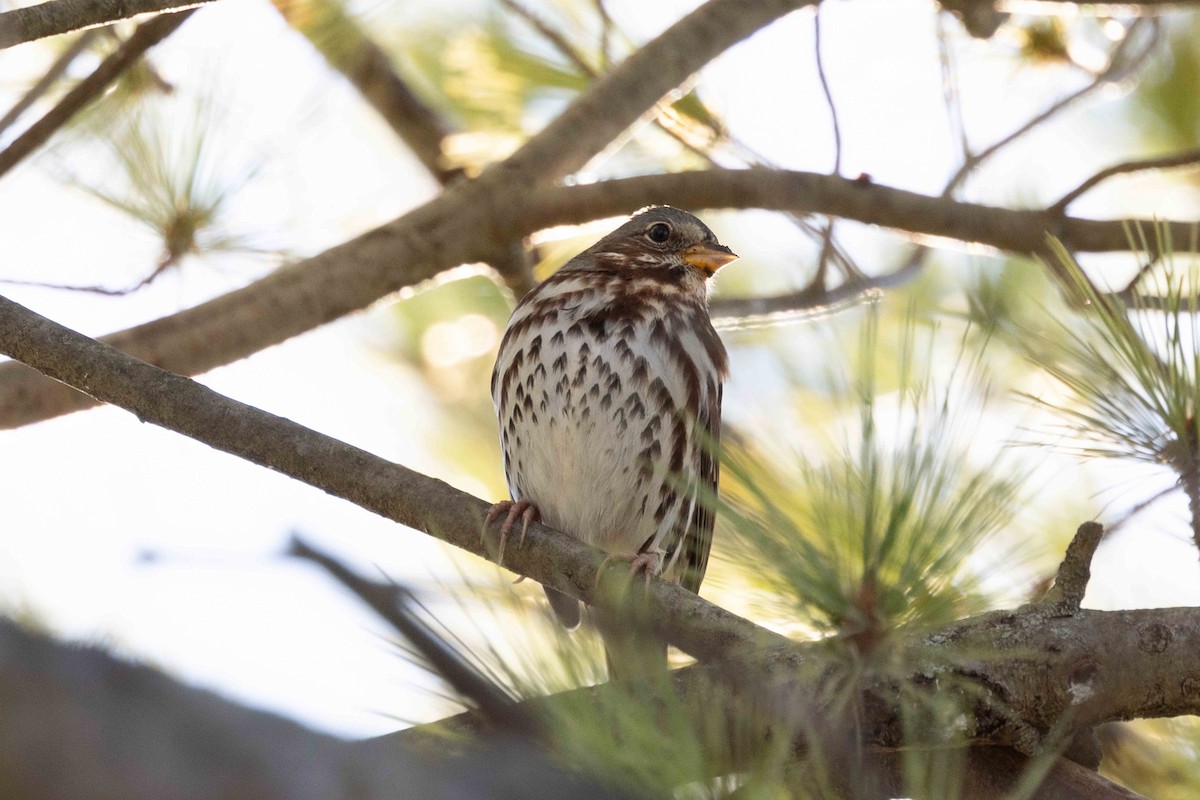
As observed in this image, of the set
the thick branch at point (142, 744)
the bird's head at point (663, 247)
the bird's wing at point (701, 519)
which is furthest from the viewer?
the bird's head at point (663, 247)

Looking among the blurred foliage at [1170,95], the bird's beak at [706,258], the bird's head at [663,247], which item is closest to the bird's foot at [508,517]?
the bird's head at [663,247]

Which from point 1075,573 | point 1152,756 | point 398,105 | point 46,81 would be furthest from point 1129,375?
point 398,105

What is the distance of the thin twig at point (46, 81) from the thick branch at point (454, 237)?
711 millimetres

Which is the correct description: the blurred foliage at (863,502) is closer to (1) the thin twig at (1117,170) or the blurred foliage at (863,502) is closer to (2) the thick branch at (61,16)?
(1) the thin twig at (1117,170)

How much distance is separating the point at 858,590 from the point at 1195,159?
2.73 m

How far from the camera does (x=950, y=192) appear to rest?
13.8 ft

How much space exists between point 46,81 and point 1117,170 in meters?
3.24

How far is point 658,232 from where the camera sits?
4.93m

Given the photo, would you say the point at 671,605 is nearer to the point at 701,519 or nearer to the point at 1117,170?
the point at 701,519

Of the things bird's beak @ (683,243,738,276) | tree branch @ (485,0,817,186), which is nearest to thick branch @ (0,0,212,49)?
tree branch @ (485,0,817,186)

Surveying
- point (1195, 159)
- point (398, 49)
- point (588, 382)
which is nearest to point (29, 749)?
point (588, 382)

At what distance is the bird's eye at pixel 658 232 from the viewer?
16.1ft

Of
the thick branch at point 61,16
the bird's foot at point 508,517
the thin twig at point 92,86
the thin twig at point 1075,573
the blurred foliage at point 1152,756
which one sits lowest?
the blurred foliage at point 1152,756

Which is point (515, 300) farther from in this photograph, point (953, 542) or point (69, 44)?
point (953, 542)
